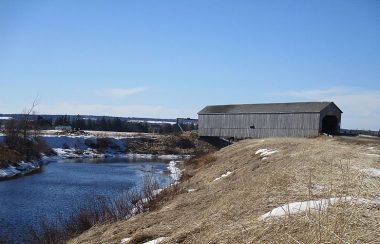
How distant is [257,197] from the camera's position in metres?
7.92

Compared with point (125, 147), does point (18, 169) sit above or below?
below

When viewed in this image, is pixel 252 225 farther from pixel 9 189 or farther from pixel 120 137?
pixel 120 137

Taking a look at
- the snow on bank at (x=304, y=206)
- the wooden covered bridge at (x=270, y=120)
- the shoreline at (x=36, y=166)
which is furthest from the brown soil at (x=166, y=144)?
the snow on bank at (x=304, y=206)

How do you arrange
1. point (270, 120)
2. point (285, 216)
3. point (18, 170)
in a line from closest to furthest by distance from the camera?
1. point (285, 216)
2. point (18, 170)
3. point (270, 120)

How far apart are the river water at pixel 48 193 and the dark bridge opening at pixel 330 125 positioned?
65.5 ft

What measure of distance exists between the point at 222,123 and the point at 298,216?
145ft

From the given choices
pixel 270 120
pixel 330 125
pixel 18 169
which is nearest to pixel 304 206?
pixel 18 169

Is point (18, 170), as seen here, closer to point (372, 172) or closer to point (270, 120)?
point (270, 120)

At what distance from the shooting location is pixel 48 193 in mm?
23609

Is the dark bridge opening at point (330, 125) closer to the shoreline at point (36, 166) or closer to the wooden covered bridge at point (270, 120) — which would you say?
the wooden covered bridge at point (270, 120)

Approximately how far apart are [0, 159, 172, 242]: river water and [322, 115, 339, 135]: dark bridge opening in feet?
65.5

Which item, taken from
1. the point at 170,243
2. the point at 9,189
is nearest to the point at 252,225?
the point at 170,243

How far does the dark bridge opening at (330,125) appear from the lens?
41.5m

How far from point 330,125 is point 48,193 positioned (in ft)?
94.4
